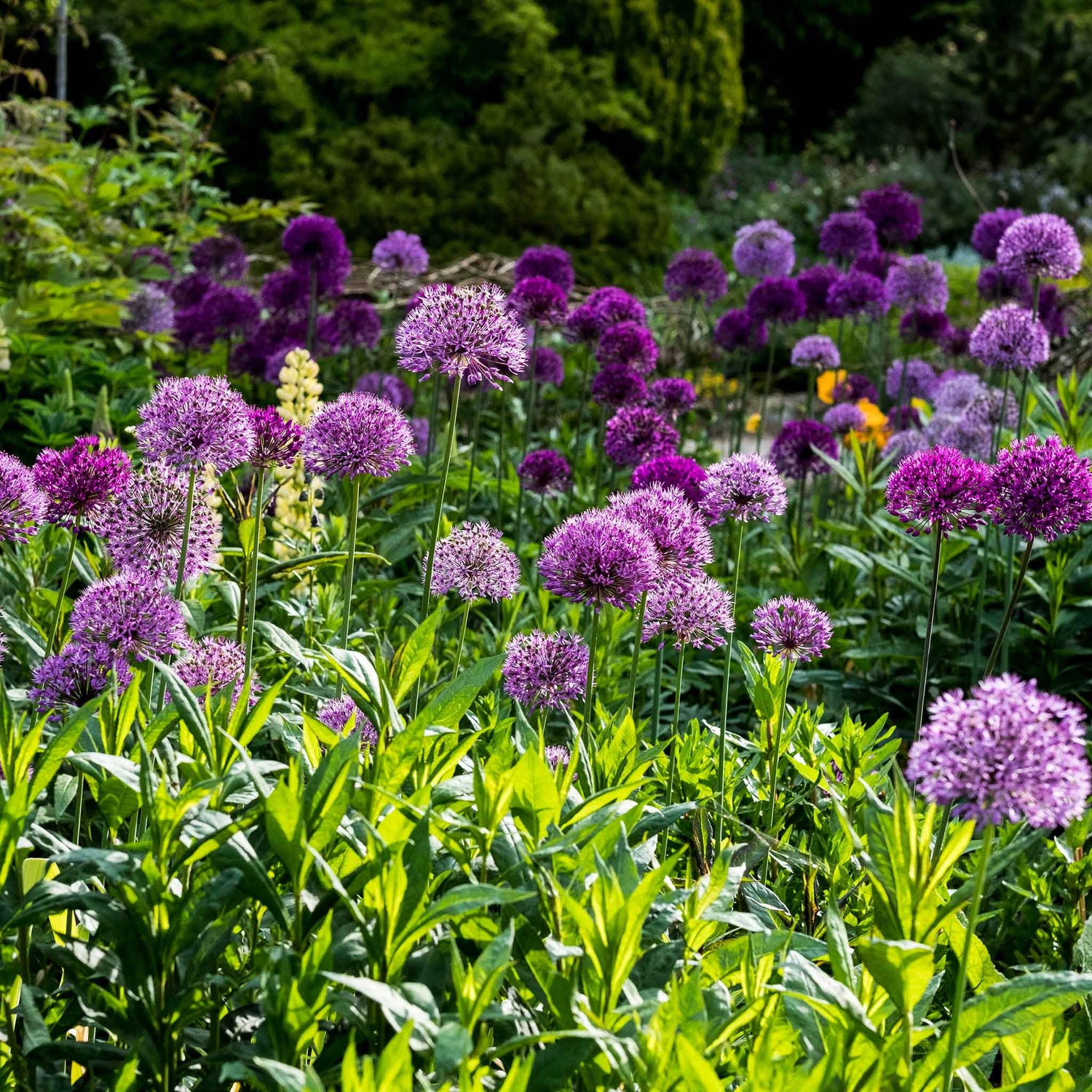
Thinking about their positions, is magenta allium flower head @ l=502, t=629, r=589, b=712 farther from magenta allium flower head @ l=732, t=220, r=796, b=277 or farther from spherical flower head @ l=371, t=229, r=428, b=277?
magenta allium flower head @ l=732, t=220, r=796, b=277

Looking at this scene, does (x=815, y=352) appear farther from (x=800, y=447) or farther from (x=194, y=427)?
(x=194, y=427)

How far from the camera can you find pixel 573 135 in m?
12.2

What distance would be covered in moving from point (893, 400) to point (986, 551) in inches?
141

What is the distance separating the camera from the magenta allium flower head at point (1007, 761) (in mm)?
1310

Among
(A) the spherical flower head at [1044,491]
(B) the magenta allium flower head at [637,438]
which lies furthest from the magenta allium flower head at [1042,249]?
(A) the spherical flower head at [1044,491]

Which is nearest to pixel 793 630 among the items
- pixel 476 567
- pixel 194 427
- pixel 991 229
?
pixel 476 567

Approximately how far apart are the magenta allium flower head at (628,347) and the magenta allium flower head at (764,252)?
181 cm

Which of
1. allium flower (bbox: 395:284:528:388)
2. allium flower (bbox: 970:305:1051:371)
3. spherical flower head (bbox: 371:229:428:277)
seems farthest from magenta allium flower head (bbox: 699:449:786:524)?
spherical flower head (bbox: 371:229:428:277)

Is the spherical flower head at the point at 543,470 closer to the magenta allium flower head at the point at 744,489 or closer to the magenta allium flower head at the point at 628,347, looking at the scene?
the magenta allium flower head at the point at 628,347

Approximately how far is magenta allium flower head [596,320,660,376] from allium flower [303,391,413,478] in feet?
7.23

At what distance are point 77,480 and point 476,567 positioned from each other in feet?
2.49

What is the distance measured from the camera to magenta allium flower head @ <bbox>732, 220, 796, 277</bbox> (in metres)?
6.11

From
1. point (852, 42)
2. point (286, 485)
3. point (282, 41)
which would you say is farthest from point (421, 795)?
point (852, 42)

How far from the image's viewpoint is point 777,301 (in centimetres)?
541
